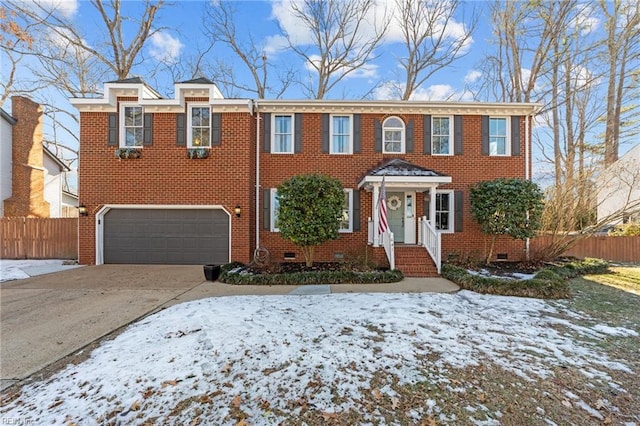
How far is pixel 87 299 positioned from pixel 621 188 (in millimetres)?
18637

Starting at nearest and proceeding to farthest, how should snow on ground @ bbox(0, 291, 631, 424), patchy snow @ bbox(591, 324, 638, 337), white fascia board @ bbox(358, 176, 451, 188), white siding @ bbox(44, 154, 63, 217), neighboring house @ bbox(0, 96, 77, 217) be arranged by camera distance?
snow on ground @ bbox(0, 291, 631, 424)
patchy snow @ bbox(591, 324, 638, 337)
white fascia board @ bbox(358, 176, 451, 188)
neighboring house @ bbox(0, 96, 77, 217)
white siding @ bbox(44, 154, 63, 217)

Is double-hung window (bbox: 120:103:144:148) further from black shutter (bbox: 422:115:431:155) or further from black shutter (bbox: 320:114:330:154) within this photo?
black shutter (bbox: 422:115:431:155)

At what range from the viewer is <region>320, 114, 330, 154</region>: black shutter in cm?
1035

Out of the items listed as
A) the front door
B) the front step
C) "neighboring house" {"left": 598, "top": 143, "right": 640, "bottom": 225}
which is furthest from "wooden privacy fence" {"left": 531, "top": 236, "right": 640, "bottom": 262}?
the front step

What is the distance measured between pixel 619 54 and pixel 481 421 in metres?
21.6

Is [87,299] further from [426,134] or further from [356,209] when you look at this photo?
[426,134]

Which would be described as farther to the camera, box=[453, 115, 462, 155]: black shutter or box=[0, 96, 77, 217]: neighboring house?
box=[0, 96, 77, 217]: neighboring house

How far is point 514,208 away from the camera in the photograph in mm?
8797

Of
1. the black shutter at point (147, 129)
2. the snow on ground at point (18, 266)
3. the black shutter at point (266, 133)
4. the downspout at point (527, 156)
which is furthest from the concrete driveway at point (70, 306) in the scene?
the downspout at point (527, 156)

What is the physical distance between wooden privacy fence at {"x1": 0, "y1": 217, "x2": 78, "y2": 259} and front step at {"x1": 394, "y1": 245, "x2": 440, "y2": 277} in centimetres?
1231

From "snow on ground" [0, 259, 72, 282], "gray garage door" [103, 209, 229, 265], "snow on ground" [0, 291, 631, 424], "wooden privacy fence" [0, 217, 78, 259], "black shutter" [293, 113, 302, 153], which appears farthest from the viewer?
"wooden privacy fence" [0, 217, 78, 259]

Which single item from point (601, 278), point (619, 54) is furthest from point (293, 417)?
point (619, 54)

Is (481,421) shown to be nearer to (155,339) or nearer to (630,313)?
(155,339)

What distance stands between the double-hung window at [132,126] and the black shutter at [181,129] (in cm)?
128
